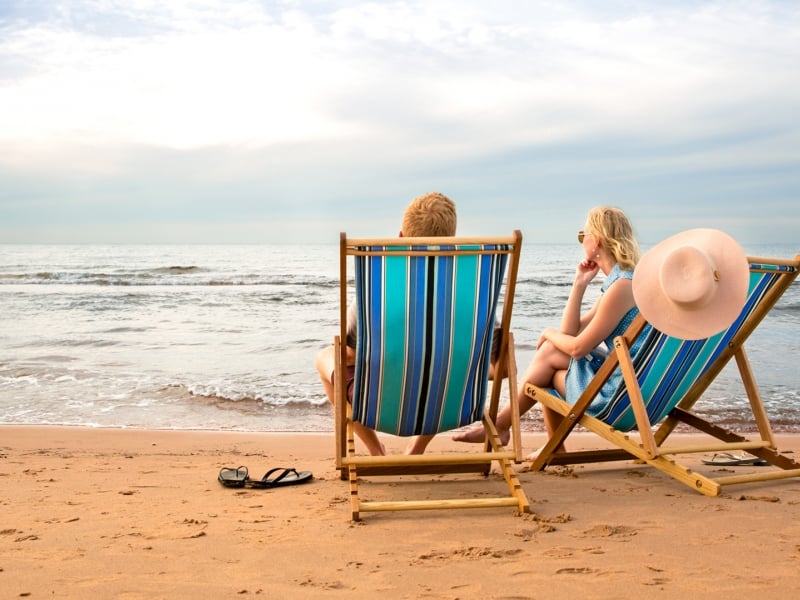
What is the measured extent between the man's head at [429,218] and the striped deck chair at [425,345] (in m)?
0.42

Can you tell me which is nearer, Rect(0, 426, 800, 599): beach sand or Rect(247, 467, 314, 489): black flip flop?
Rect(0, 426, 800, 599): beach sand

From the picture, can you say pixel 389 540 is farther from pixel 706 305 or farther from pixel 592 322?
pixel 706 305

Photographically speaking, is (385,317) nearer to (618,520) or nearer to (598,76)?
(618,520)

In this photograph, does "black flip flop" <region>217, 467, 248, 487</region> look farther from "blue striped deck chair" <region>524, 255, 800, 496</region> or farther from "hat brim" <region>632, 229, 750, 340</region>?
"hat brim" <region>632, 229, 750, 340</region>

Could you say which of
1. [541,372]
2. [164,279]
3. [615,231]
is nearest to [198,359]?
[541,372]

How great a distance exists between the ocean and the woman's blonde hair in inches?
117

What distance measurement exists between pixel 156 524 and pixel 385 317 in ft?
4.11

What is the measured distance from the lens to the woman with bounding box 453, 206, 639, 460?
12.4ft

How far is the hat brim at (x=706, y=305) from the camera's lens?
3.31m

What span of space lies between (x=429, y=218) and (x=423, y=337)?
58 cm

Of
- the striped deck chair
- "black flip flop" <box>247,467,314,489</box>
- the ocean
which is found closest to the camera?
the striped deck chair

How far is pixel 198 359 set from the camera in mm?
9523

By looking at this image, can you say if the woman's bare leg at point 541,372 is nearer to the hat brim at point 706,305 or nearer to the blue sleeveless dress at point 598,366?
the blue sleeveless dress at point 598,366

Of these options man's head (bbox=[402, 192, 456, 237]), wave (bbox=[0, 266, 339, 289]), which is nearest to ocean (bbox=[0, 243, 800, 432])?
man's head (bbox=[402, 192, 456, 237])
